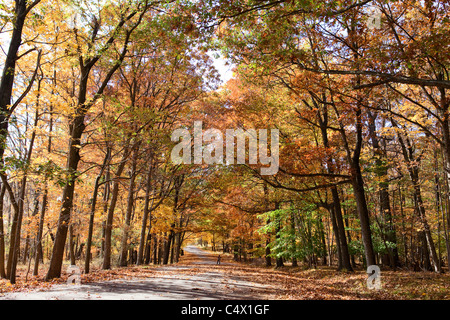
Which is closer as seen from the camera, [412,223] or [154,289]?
[154,289]

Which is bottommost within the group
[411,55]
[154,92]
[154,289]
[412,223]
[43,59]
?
[154,289]

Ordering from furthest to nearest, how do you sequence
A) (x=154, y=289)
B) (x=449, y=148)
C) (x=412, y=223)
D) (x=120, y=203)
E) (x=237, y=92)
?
1. (x=120, y=203)
2. (x=237, y=92)
3. (x=412, y=223)
4. (x=449, y=148)
5. (x=154, y=289)

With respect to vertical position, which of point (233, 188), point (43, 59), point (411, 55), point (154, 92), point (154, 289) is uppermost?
point (154, 92)

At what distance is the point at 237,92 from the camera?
52.6ft

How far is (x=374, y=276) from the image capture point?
996cm
